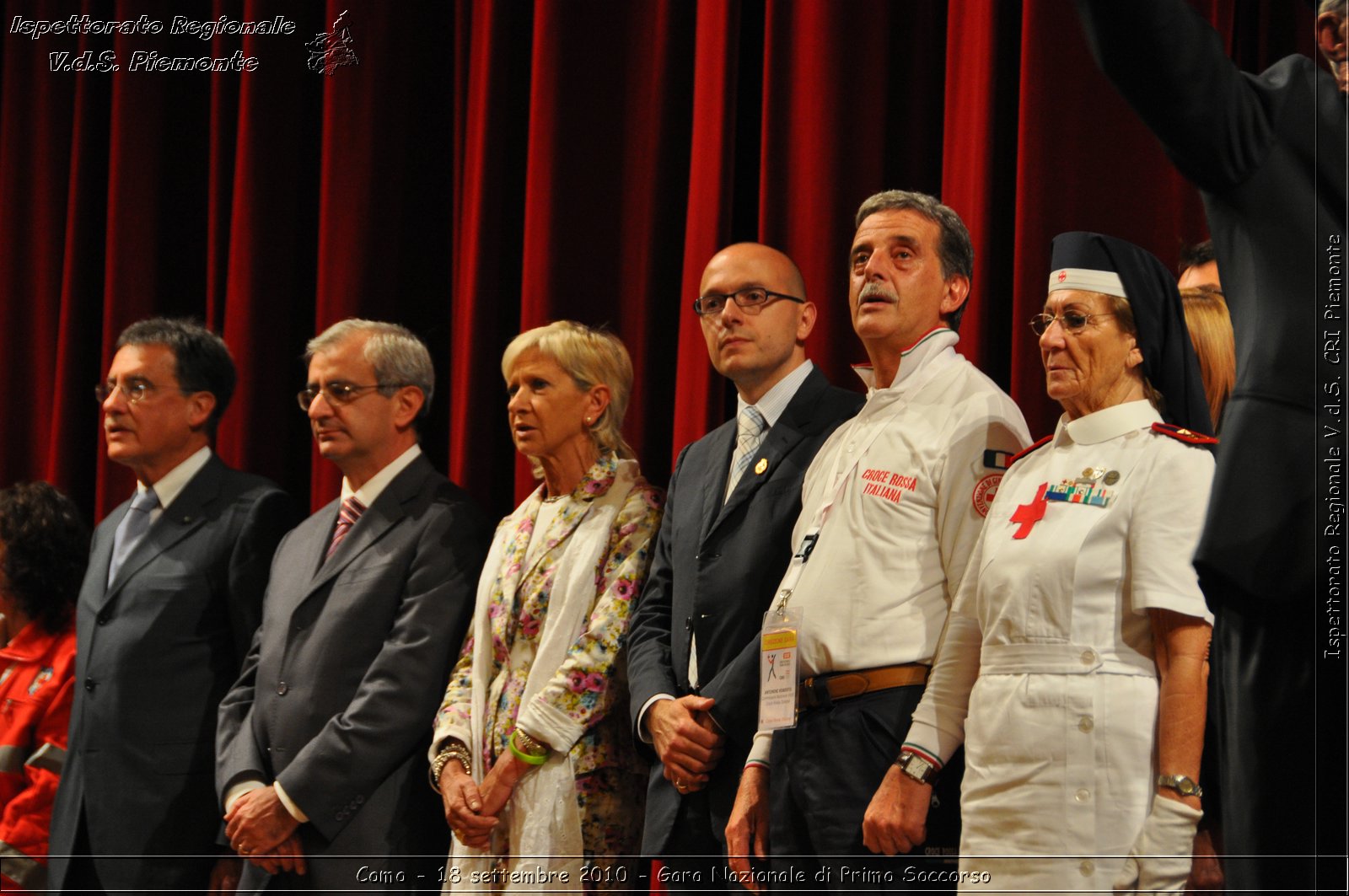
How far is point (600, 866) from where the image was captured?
291 cm

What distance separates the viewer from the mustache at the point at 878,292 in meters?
2.69

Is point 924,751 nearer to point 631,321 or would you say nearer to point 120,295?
point 631,321

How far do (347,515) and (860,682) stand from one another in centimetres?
160

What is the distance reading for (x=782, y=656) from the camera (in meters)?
2.41

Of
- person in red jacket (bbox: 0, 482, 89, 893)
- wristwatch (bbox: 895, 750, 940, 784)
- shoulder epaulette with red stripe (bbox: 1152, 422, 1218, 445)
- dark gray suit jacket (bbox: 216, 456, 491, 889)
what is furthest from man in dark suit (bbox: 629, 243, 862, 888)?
person in red jacket (bbox: 0, 482, 89, 893)

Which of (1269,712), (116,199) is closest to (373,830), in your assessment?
(1269,712)

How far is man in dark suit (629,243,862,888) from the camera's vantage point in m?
2.62

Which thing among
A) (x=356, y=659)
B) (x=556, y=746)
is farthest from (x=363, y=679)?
(x=556, y=746)

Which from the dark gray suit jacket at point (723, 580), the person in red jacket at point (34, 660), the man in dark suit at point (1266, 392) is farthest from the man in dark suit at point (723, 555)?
the person in red jacket at point (34, 660)

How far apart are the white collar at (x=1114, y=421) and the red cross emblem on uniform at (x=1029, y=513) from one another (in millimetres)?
101

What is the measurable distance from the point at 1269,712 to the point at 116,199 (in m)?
4.41

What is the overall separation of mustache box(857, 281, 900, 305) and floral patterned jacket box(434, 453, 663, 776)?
803mm

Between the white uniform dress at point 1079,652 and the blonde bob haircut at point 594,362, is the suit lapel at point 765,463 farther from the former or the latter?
the white uniform dress at point 1079,652

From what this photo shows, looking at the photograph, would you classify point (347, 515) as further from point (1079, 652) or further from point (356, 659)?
point (1079, 652)
